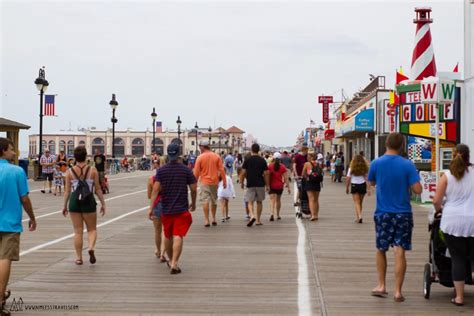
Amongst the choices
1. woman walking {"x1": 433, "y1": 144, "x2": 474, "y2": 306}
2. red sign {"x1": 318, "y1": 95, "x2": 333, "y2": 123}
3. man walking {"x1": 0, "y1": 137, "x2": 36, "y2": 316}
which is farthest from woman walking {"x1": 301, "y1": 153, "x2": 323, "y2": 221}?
red sign {"x1": 318, "y1": 95, "x2": 333, "y2": 123}

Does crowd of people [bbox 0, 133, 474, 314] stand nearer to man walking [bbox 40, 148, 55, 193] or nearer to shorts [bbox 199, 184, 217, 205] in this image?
shorts [bbox 199, 184, 217, 205]

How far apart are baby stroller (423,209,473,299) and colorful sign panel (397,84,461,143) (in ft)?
42.4

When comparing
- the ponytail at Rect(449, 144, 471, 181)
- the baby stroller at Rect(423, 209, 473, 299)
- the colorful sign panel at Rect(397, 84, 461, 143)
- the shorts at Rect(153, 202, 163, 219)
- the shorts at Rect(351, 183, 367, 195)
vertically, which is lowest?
the baby stroller at Rect(423, 209, 473, 299)

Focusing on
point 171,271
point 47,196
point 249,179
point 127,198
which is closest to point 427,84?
point 249,179

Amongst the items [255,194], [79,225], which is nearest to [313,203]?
[255,194]

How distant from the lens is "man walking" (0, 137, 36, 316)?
7.26 m

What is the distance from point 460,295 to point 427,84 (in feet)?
28.1

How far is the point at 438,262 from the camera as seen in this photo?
790 centimetres

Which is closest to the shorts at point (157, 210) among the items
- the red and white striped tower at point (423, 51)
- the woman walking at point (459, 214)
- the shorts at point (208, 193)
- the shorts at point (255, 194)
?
the woman walking at point (459, 214)

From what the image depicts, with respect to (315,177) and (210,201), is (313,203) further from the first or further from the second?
(210,201)

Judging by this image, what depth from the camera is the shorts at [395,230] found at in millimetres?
7867

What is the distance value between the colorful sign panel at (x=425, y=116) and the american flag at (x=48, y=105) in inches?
932

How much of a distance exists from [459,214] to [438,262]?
2.28 feet

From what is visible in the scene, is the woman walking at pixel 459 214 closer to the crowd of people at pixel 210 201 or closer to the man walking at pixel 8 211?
the crowd of people at pixel 210 201
